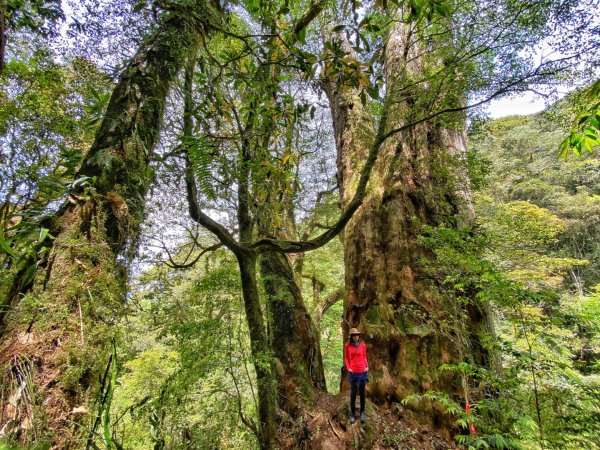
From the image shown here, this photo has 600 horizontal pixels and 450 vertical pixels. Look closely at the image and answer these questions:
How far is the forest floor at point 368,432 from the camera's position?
342cm

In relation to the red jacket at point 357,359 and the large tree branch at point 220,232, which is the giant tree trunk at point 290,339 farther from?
the large tree branch at point 220,232

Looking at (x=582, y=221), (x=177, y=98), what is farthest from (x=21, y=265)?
(x=582, y=221)

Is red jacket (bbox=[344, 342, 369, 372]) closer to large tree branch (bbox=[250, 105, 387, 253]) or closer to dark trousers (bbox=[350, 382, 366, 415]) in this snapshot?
dark trousers (bbox=[350, 382, 366, 415])

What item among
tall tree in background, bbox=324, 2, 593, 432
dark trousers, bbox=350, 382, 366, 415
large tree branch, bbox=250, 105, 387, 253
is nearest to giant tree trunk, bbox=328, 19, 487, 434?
tall tree in background, bbox=324, 2, 593, 432

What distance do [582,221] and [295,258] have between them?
1883 centimetres

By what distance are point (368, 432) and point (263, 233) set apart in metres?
3.00

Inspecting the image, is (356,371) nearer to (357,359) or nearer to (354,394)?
(357,359)

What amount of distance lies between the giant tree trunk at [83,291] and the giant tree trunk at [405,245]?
2.86 metres

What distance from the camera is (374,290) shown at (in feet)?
15.0

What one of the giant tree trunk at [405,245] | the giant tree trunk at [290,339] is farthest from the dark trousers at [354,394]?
the giant tree trunk at [290,339]

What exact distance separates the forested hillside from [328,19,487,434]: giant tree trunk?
3 cm

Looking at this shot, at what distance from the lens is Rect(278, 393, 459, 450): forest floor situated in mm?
3416

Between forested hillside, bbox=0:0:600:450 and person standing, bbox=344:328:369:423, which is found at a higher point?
forested hillside, bbox=0:0:600:450

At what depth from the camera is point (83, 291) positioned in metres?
1.15
